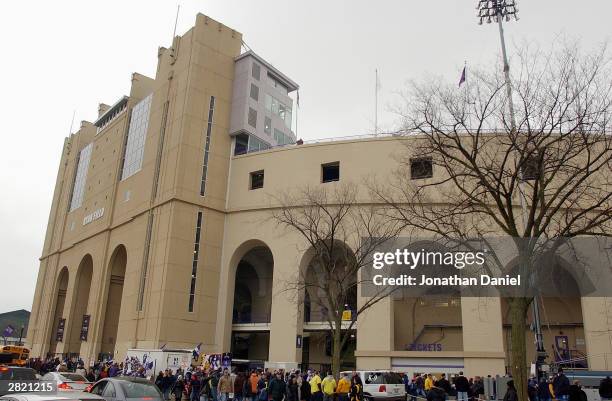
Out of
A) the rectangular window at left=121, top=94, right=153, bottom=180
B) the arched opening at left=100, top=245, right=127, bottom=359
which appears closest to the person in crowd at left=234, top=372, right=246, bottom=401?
the arched opening at left=100, top=245, right=127, bottom=359

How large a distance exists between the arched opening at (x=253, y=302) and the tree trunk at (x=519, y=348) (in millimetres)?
29794

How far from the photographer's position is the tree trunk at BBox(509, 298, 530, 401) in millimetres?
15375

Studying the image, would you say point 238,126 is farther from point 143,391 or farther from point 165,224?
point 143,391

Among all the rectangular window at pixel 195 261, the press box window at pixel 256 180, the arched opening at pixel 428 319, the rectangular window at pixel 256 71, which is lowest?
the arched opening at pixel 428 319

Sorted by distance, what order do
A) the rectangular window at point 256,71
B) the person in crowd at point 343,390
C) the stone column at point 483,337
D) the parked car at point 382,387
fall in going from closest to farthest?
the person in crowd at point 343,390, the parked car at point 382,387, the stone column at point 483,337, the rectangular window at point 256,71

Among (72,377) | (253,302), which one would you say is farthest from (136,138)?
(72,377)

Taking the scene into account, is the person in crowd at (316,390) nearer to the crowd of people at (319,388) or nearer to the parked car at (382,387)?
the crowd of people at (319,388)

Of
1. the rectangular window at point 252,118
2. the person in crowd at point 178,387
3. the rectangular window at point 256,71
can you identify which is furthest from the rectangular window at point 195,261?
the rectangular window at point 256,71

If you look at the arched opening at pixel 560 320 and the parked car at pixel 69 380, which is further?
the arched opening at pixel 560 320

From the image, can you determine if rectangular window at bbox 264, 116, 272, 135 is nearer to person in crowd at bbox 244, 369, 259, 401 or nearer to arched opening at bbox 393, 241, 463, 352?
arched opening at bbox 393, 241, 463, 352

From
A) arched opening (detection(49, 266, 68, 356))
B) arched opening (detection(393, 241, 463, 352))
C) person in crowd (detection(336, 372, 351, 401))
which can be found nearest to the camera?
person in crowd (detection(336, 372, 351, 401))

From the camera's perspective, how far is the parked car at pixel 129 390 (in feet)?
46.2

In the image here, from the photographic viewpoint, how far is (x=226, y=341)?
38.6m

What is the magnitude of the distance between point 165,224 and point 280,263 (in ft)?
29.8
